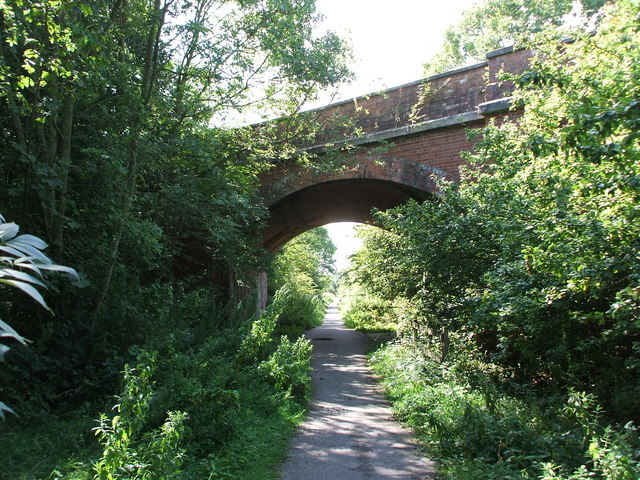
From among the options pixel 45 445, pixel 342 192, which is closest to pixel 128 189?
pixel 45 445

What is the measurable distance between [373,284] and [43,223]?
7690 millimetres

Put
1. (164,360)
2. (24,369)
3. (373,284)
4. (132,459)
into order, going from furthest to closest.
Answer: (373,284) < (164,360) < (24,369) < (132,459)

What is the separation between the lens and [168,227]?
916cm

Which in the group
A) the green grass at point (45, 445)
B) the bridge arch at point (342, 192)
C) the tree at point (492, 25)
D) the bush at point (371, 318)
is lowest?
the green grass at point (45, 445)

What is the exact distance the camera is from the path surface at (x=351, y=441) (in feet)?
14.6

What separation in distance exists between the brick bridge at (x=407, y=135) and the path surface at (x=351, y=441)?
393 cm

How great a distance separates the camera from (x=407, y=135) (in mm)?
9711

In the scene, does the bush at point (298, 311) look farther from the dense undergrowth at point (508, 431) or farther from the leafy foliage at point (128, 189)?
the dense undergrowth at point (508, 431)

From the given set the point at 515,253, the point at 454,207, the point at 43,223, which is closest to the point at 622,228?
the point at 515,253

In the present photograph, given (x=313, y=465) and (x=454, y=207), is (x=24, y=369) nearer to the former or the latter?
(x=313, y=465)

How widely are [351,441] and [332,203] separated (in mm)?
9087

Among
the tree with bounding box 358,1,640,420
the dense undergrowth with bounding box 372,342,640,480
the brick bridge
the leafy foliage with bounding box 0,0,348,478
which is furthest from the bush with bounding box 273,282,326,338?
the tree with bounding box 358,1,640,420

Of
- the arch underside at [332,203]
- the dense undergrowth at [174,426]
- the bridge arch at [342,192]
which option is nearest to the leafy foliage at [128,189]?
the dense undergrowth at [174,426]

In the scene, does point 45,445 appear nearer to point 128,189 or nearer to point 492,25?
point 128,189
